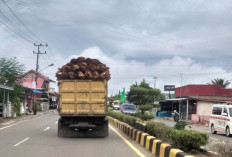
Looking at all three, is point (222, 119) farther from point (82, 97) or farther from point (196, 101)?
point (196, 101)

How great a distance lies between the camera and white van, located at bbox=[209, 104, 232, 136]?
24.3m

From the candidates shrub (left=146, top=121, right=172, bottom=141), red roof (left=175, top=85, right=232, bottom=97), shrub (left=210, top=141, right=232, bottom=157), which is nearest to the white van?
shrub (left=146, top=121, right=172, bottom=141)

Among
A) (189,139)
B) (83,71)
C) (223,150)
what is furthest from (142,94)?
(223,150)

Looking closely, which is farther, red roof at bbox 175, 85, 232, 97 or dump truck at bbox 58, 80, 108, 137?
red roof at bbox 175, 85, 232, 97

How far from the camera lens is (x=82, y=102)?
55.4 ft

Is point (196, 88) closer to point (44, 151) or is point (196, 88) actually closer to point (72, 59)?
point (72, 59)

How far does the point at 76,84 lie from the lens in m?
17.1

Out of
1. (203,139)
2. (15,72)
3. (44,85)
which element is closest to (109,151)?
(203,139)

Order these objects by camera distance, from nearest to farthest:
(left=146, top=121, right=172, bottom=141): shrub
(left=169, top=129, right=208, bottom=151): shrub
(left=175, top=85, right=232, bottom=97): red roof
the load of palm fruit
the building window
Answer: (left=169, top=129, right=208, bottom=151): shrub, (left=146, top=121, right=172, bottom=141): shrub, the load of palm fruit, the building window, (left=175, top=85, right=232, bottom=97): red roof

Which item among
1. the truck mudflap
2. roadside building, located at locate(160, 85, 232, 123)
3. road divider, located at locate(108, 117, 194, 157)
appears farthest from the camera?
roadside building, located at locate(160, 85, 232, 123)

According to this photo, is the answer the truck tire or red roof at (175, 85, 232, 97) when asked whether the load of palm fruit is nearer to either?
the truck tire

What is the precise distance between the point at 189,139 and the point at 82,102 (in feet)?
22.0

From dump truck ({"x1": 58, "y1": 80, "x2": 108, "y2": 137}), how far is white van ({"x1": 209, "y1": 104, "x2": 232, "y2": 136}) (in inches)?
403

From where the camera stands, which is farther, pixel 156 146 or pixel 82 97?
pixel 82 97
